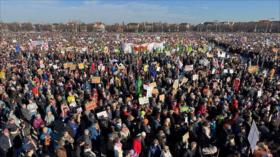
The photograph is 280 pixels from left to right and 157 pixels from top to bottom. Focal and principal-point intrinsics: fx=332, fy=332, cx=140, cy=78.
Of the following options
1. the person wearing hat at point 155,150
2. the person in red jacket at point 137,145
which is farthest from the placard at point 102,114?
the person wearing hat at point 155,150

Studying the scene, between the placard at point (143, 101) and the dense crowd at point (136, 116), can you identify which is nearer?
the dense crowd at point (136, 116)

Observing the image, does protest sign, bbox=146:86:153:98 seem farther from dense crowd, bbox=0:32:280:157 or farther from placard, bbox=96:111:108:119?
placard, bbox=96:111:108:119

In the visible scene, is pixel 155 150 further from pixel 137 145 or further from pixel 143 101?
pixel 143 101

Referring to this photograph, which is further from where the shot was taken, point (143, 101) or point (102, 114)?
point (143, 101)

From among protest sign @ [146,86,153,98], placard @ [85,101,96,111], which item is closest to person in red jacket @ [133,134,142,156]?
placard @ [85,101,96,111]

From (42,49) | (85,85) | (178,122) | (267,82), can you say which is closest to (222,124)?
(178,122)

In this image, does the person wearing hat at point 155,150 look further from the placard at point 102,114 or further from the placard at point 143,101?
the placard at point 143,101

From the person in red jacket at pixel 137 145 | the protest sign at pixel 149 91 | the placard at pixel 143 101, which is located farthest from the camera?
the protest sign at pixel 149 91

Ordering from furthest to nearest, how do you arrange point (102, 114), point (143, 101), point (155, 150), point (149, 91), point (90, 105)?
point (149, 91)
point (143, 101)
point (90, 105)
point (102, 114)
point (155, 150)

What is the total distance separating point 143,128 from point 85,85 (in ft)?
23.7

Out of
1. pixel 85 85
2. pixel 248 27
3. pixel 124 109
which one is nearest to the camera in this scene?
pixel 124 109

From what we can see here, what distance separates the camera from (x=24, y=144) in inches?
345

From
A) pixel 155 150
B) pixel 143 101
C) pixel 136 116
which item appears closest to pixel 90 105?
pixel 136 116

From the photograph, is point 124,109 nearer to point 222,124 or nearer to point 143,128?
point 143,128
